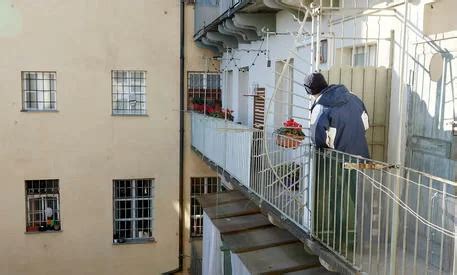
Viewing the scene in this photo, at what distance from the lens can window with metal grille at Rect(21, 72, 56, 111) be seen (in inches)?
584

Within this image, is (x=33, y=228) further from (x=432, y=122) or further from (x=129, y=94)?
(x=432, y=122)

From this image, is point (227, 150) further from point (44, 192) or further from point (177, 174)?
point (44, 192)

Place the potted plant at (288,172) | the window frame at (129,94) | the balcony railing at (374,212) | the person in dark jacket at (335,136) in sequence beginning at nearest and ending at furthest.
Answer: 1. the balcony railing at (374,212)
2. the person in dark jacket at (335,136)
3. the potted plant at (288,172)
4. the window frame at (129,94)

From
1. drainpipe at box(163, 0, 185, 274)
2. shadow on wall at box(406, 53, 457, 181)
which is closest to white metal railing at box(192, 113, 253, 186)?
drainpipe at box(163, 0, 185, 274)

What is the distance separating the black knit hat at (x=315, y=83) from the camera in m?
5.11

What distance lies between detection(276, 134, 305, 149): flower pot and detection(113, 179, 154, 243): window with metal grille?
31.5 ft

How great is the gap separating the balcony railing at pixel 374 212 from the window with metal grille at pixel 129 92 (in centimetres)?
919

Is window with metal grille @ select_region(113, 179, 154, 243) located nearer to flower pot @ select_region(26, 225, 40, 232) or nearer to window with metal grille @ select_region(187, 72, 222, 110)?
flower pot @ select_region(26, 225, 40, 232)

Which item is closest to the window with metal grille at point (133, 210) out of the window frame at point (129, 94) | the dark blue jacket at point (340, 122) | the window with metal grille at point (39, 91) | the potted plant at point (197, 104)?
the window frame at point (129, 94)

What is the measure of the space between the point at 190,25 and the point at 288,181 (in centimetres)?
939

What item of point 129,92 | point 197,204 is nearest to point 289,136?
point 129,92

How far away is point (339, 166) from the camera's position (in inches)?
195

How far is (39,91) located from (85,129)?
1558 millimetres

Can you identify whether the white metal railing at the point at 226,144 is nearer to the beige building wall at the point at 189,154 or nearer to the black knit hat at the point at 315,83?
the beige building wall at the point at 189,154
